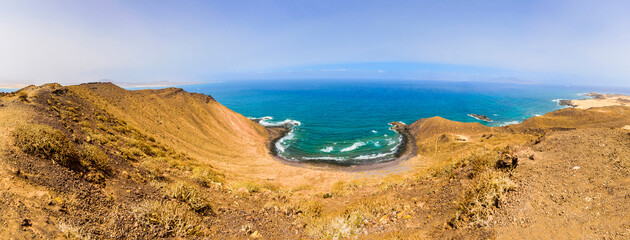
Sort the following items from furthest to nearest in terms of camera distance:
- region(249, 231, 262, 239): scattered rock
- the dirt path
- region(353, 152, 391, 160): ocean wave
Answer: region(353, 152, 391, 160): ocean wave
region(249, 231, 262, 239): scattered rock
the dirt path

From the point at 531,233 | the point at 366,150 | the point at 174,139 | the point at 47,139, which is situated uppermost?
the point at 47,139

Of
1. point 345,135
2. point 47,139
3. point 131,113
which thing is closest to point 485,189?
point 47,139

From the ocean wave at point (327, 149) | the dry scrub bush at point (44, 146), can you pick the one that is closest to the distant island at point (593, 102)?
the ocean wave at point (327, 149)

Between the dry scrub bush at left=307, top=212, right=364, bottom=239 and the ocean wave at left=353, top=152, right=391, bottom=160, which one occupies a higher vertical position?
the dry scrub bush at left=307, top=212, right=364, bottom=239

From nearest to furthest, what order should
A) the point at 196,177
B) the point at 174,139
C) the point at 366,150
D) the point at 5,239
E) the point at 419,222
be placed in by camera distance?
the point at 5,239 → the point at 419,222 → the point at 196,177 → the point at 174,139 → the point at 366,150

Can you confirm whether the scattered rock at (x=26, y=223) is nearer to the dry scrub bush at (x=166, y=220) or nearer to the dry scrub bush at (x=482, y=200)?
the dry scrub bush at (x=166, y=220)

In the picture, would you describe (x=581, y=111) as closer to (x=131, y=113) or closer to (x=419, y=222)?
(x=419, y=222)

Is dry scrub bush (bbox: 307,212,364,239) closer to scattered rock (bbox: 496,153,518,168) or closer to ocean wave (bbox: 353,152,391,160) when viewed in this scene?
scattered rock (bbox: 496,153,518,168)

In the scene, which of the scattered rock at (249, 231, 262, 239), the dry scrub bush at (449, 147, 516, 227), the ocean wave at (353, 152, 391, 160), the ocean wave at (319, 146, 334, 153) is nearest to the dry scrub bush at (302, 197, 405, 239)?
the scattered rock at (249, 231, 262, 239)
